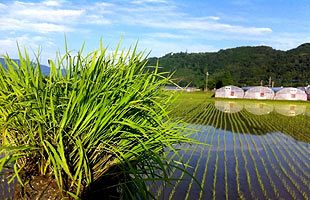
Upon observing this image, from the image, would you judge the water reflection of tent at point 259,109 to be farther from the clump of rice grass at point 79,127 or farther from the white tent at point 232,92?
the clump of rice grass at point 79,127

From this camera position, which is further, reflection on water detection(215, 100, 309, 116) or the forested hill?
the forested hill

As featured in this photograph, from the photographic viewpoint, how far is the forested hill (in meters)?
85.6

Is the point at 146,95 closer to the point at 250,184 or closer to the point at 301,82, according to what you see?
the point at 250,184

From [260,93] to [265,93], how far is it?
71 centimetres

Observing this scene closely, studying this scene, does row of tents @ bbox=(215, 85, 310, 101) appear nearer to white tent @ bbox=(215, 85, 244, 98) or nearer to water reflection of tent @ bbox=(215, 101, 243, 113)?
white tent @ bbox=(215, 85, 244, 98)

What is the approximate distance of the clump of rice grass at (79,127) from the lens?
1613 mm

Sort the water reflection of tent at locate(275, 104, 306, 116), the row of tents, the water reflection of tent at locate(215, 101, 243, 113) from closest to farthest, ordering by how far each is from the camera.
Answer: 1. the water reflection of tent at locate(275, 104, 306, 116)
2. the water reflection of tent at locate(215, 101, 243, 113)
3. the row of tents

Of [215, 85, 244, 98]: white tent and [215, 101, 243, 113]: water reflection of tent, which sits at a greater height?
[215, 85, 244, 98]: white tent

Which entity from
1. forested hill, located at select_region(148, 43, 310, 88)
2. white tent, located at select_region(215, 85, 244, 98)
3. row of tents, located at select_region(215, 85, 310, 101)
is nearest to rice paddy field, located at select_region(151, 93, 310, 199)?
row of tents, located at select_region(215, 85, 310, 101)

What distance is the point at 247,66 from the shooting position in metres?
107

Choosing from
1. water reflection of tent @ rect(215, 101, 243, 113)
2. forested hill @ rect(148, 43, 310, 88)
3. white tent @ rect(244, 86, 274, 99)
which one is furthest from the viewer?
forested hill @ rect(148, 43, 310, 88)

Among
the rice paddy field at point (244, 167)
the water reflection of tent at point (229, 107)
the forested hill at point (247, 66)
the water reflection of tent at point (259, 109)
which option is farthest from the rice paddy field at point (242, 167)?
the forested hill at point (247, 66)

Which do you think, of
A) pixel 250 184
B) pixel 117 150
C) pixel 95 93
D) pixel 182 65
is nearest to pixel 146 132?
pixel 117 150

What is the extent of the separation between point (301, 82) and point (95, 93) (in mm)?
87029
